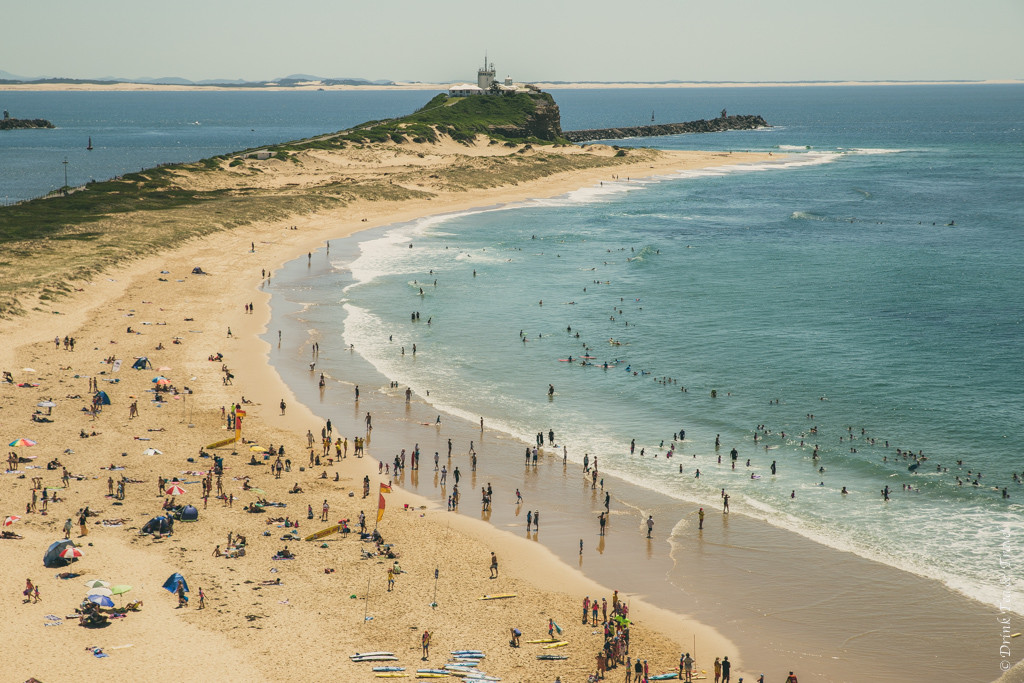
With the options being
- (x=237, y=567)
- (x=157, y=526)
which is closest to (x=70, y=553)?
(x=157, y=526)

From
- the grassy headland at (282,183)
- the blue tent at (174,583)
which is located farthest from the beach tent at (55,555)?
the grassy headland at (282,183)

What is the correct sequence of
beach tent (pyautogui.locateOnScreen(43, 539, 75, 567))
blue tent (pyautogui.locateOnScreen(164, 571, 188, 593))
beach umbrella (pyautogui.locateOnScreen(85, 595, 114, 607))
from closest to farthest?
1. beach umbrella (pyautogui.locateOnScreen(85, 595, 114, 607))
2. blue tent (pyautogui.locateOnScreen(164, 571, 188, 593))
3. beach tent (pyautogui.locateOnScreen(43, 539, 75, 567))

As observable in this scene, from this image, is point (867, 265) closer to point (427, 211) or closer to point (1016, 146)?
point (427, 211)

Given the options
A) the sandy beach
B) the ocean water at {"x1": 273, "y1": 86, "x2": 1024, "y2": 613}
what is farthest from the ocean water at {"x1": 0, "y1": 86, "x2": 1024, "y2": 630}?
the sandy beach

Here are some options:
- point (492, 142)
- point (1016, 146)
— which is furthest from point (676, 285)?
point (1016, 146)

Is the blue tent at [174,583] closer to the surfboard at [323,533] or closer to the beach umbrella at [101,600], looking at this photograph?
the beach umbrella at [101,600]

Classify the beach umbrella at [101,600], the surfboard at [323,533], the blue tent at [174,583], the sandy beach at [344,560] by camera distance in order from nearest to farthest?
1. the sandy beach at [344,560]
2. the beach umbrella at [101,600]
3. the blue tent at [174,583]
4. the surfboard at [323,533]

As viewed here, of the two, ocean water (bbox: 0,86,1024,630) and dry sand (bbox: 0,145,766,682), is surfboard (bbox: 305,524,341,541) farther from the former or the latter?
ocean water (bbox: 0,86,1024,630)
